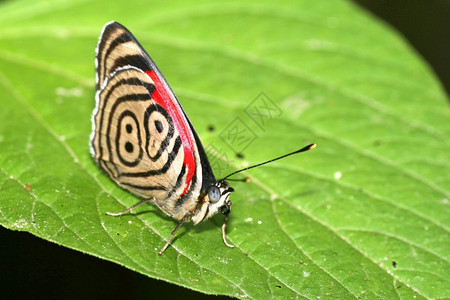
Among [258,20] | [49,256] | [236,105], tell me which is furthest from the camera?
[258,20]

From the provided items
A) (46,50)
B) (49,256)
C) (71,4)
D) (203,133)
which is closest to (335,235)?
(203,133)

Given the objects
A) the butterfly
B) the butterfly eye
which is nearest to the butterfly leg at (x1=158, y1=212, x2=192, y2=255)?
the butterfly

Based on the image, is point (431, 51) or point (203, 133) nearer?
point (203, 133)

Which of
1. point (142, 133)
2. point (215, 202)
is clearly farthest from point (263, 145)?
point (142, 133)

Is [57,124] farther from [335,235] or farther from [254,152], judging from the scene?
[335,235]

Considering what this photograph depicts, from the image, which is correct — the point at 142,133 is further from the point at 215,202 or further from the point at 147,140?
the point at 215,202

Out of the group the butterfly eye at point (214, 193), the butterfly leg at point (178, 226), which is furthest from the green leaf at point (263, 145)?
the butterfly eye at point (214, 193)

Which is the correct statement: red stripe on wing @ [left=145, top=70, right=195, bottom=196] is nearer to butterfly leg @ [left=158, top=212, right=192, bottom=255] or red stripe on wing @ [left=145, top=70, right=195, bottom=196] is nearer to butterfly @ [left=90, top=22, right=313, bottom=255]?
butterfly @ [left=90, top=22, right=313, bottom=255]

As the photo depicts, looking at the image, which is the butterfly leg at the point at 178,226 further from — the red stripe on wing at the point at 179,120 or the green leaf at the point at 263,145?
the red stripe on wing at the point at 179,120
